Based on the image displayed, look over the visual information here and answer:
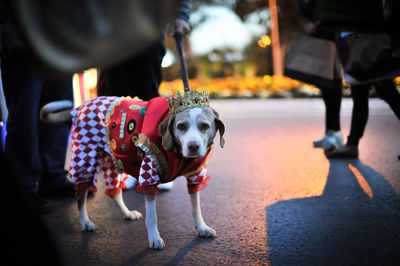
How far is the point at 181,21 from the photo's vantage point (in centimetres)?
371

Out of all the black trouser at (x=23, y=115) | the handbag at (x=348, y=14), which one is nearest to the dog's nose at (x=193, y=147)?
the handbag at (x=348, y=14)

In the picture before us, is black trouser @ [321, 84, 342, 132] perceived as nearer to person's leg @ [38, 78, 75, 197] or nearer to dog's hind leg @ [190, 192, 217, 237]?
dog's hind leg @ [190, 192, 217, 237]

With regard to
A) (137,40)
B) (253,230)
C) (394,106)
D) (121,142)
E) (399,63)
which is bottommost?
(253,230)

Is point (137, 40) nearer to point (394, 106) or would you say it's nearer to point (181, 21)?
point (181, 21)

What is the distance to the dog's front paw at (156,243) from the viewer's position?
249 centimetres

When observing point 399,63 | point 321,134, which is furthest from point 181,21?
point 321,134

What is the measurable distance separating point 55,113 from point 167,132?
3.92 ft

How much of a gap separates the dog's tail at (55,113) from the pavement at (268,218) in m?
0.81

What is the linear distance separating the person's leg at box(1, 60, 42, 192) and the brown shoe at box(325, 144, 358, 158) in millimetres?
3400

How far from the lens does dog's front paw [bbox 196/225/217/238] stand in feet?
8.70

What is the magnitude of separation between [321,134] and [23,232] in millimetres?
6606

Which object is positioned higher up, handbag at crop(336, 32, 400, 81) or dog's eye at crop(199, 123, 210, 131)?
handbag at crop(336, 32, 400, 81)

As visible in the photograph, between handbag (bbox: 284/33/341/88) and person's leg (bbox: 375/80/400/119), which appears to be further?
handbag (bbox: 284/33/341/88)

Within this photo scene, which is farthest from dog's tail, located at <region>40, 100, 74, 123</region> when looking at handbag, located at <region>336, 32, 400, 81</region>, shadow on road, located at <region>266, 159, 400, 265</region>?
handbag, located at <region>336, 32, 400, 81</region>
